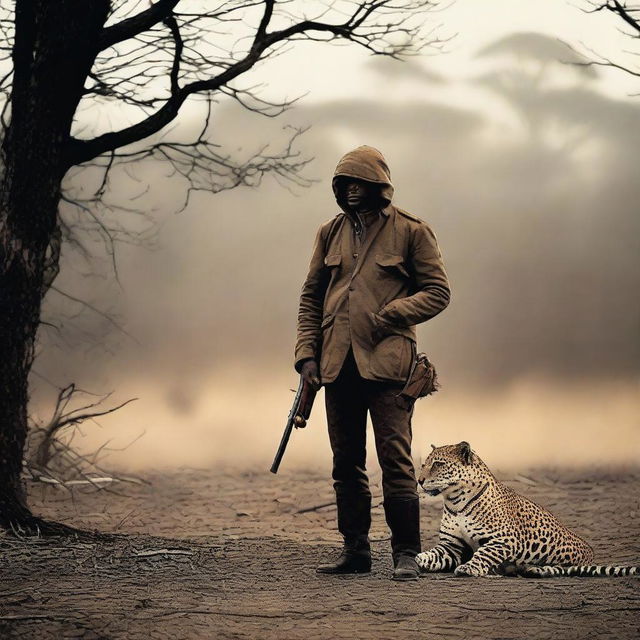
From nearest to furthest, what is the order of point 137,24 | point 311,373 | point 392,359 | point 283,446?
point 392,359 → point 311,373 → point 283,446 → point 137,24

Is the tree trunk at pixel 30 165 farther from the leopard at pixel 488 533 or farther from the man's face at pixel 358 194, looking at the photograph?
the leopard at pixel 488 533

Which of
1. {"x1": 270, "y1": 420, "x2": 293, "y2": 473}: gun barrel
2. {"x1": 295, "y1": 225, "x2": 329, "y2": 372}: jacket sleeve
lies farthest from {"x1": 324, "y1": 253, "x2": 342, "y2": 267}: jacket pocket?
{"x1": 270, "y1": 420, "x2": 293, "y2": 473}: gun barrel

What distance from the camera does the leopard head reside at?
610 cm

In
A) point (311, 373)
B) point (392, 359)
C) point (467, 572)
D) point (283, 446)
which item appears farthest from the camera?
point (283, 446)

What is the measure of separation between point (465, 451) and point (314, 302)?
125 centimetres

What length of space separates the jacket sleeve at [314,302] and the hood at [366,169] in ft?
1.12

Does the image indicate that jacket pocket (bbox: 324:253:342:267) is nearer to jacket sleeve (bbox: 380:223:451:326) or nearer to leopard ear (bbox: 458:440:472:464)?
jacket sleeve (bbox: 380:223:451:326)

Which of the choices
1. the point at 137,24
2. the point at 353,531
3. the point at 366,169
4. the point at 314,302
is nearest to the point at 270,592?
the point at 353,531

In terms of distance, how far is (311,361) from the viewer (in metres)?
5.94

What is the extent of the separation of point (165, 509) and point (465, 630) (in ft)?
19.3

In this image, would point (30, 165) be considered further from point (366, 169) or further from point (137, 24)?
point (366, 169)

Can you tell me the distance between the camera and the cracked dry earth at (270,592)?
14.9 feet

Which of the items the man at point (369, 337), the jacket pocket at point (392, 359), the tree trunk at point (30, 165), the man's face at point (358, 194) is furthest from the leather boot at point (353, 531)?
the tree trunk at point (30, 165)

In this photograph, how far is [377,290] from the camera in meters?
5.79
